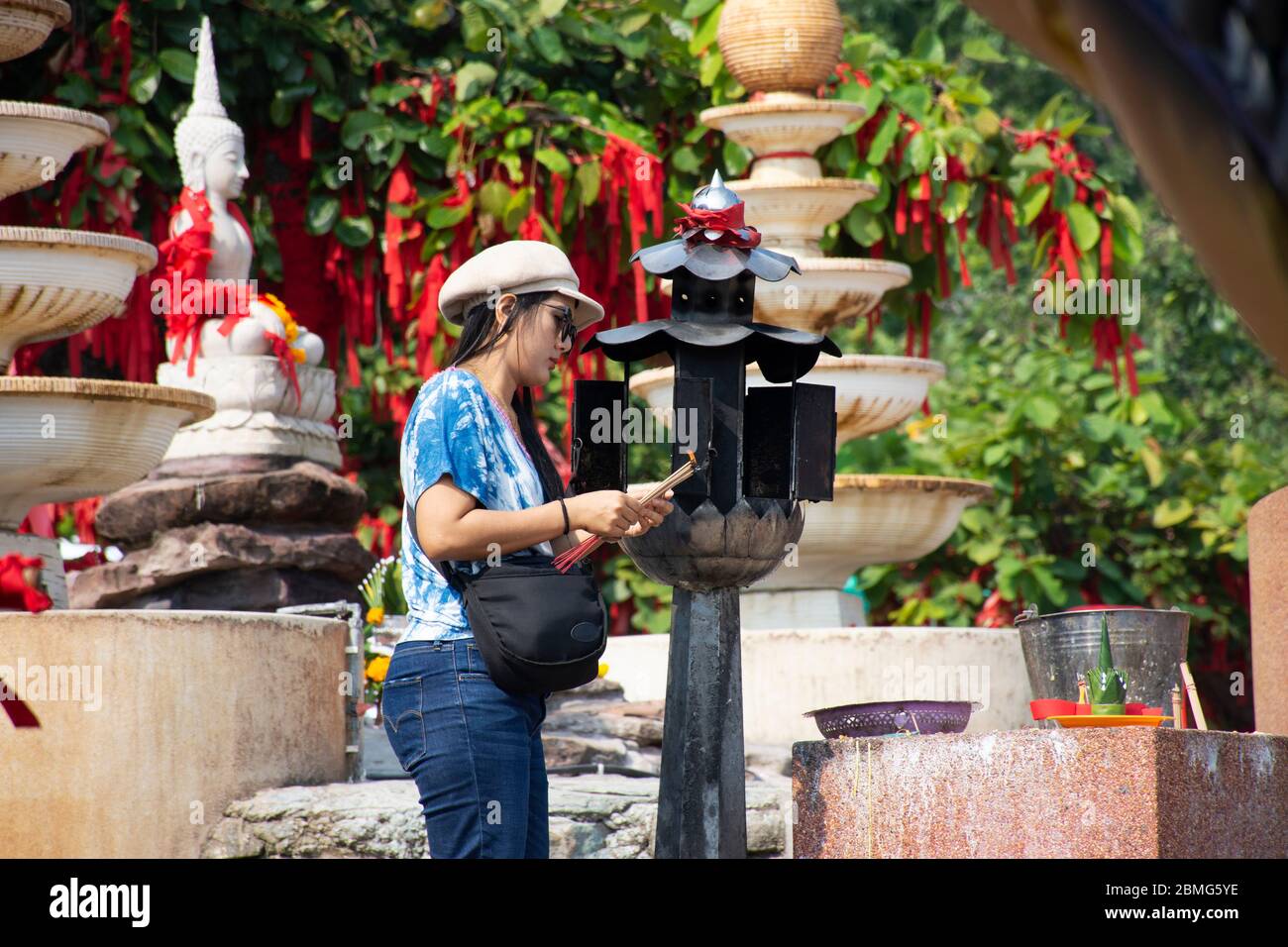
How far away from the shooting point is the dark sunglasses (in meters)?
3.15

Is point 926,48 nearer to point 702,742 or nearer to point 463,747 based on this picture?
point 702,742

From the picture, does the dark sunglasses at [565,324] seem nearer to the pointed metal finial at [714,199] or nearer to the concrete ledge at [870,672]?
the pointed metal finial at [714,199]

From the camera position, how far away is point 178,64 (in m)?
8.95

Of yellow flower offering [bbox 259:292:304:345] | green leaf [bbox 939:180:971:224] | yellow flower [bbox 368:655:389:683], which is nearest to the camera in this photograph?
yellow flower [bbox 368:655:389:683]

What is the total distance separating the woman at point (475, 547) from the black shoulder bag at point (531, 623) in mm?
39

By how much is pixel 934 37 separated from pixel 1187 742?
23.7ft

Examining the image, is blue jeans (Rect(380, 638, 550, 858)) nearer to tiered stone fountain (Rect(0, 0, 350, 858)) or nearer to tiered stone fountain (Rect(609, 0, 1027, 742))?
tiered stone fountain (Rect(0, 0, 350, 858))

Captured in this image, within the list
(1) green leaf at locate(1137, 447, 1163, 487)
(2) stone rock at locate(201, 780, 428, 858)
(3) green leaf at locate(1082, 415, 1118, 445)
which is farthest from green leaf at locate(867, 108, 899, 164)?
(2) stone rock at locate(201, 780, 428, 858)

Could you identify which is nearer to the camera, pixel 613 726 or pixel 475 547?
pixel 475 547

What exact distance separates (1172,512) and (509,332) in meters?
7.36

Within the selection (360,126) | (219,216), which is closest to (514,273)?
(219,216)

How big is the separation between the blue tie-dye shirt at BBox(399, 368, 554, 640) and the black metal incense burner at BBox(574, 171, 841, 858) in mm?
803

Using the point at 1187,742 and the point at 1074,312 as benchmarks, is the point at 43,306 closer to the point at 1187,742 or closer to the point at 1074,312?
the point at 1187,742

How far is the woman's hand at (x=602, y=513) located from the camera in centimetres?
289
